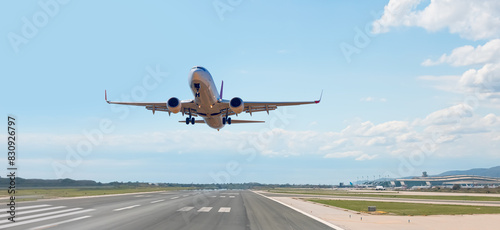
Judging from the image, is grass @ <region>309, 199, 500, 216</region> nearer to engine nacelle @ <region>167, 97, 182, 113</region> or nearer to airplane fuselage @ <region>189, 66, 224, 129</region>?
airplane fuselage @ <region>189, 66, 224, 129</region>

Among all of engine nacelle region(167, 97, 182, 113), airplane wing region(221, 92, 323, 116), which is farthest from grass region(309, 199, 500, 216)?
engine nacelle region(167, 97, 182, 113)

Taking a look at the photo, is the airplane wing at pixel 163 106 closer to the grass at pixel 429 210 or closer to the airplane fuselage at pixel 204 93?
the airplane fuselage at pixel 204 93

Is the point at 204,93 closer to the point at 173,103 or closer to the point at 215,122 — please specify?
the point at 173,103

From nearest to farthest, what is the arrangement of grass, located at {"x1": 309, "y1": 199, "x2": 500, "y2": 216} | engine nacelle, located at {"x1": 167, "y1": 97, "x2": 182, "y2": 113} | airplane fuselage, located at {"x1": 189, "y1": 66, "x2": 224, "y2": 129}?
grass, located at {"x1": 309, "y1": 199, "x2": 500, "y2": 216} → airplane fuselage, located at {"x1": 189, "y1": 66, "x2": 224, "y2": 129} → engine nacelle, located at {"x1": 167, "y1": 97, "x2": 182, "y2": 113}

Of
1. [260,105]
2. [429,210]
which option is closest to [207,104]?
[260,105]

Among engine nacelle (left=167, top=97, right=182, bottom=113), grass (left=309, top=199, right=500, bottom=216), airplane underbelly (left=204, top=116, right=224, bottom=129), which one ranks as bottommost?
grass (left=309, top=199, right=500, bottom=216)

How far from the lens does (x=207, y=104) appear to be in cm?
3791

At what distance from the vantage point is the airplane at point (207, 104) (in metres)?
34.4

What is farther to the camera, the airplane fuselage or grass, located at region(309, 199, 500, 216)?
the airplane fuselage

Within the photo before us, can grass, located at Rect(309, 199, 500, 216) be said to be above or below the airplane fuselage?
below

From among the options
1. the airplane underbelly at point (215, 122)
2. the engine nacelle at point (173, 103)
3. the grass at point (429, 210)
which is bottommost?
the grass at point (429, 210)

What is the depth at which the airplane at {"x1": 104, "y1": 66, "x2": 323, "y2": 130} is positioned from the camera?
3438cm

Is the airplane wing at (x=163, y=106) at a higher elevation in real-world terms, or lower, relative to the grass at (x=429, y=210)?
higher

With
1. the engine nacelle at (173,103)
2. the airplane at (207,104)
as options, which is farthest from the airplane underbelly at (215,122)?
the engine nacelle at (173,103)
